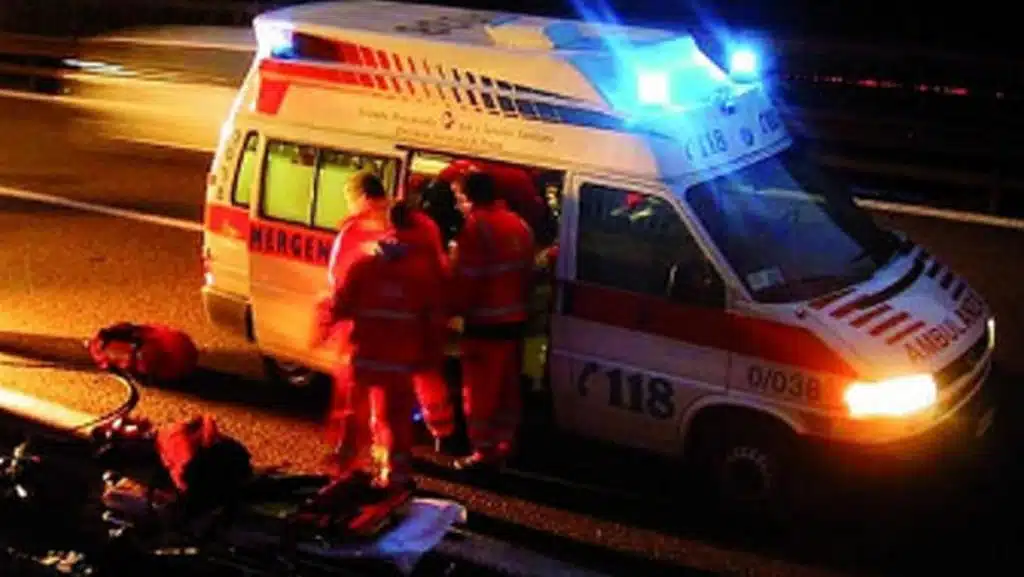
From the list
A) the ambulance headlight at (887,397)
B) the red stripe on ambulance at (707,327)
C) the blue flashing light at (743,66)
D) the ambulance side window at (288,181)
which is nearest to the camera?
the ambulance headlight at (887,397)

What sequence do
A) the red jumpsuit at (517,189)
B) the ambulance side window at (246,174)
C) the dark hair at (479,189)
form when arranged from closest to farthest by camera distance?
1. the dark hair at (479,189)
2. the red jumpsuit at (517,189)
3. the ambulance side window at (246,174)

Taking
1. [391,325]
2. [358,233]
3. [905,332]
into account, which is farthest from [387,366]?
[905,332]

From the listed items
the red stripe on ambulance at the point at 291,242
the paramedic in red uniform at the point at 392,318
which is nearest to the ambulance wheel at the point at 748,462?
the paramedic in red uniform at the point at 392,318

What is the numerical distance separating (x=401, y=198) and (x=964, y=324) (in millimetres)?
2952

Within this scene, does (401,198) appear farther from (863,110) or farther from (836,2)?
(836,2)

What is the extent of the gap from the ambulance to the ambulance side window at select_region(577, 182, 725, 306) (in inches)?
0.4

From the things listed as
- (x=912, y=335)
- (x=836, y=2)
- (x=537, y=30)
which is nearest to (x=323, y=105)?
(x=537, y=30)

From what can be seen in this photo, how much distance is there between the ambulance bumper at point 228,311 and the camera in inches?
354

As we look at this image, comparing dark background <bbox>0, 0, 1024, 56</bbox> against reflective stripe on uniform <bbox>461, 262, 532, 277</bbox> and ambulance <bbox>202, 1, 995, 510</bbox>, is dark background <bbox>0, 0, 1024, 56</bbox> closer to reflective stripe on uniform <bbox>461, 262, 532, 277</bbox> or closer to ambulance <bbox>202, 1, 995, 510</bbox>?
ambulance <bbox>202, 1, 995, 510</bbox>

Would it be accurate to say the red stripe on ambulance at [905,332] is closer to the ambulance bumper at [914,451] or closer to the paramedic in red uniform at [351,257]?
the ambulance bumper at [914,451]

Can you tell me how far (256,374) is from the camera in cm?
969

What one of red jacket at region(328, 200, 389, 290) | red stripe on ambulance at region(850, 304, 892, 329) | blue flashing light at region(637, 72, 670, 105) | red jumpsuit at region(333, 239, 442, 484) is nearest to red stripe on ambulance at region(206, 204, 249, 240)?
red jacket at region(328, 200, 389, 290)

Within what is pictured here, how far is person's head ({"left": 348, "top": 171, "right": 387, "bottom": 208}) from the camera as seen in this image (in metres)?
7.68

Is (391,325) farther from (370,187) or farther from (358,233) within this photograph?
(370,187)
